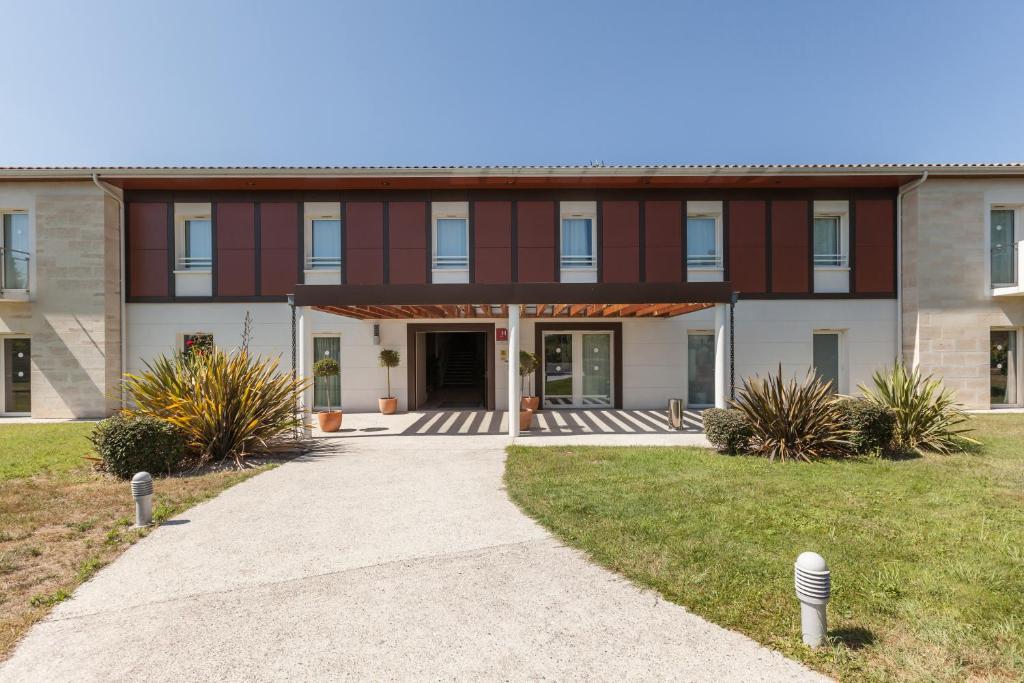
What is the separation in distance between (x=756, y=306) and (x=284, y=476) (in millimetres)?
12439

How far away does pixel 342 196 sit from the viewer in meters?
13.2

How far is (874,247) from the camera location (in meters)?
13.2

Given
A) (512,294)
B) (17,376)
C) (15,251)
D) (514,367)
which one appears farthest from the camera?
(17,376)

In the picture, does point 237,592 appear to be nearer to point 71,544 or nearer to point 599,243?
point 71,544

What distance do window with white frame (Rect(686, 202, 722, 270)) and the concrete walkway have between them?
10.6 meters

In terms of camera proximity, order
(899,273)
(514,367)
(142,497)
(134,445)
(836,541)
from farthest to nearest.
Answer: (899,273) → (514,367) → (134,445) → (142,497) → (836,541)

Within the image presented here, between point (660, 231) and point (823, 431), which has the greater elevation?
point (660, 231)

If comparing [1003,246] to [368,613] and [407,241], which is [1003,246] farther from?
[368,613]

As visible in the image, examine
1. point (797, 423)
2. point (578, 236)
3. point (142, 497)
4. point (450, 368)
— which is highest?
point (578, 236)

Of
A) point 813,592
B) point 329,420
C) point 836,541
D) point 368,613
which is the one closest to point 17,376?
point 329,420

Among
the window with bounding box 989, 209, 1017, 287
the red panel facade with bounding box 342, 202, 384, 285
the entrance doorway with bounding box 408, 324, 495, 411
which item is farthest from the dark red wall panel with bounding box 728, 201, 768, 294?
the red panel facade with bounding box 342, 202, 384, 285

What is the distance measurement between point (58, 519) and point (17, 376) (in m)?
11.8

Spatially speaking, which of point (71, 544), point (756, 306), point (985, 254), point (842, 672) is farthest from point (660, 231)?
point (71, 544)

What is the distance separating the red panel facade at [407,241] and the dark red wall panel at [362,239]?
0.37 meters
